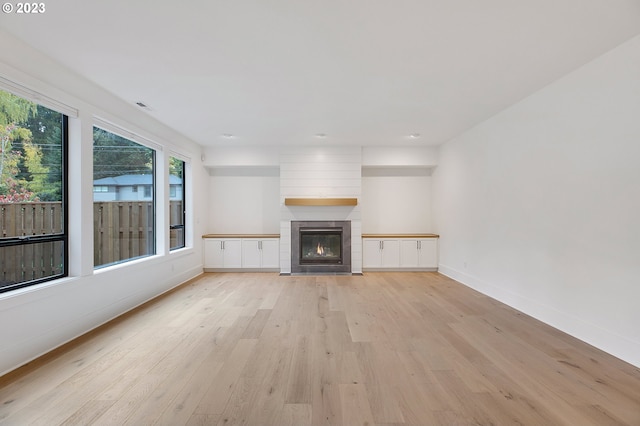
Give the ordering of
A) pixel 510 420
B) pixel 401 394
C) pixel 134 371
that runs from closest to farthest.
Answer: pixel 510 420 → pixel 401 394 → pixel 134 371

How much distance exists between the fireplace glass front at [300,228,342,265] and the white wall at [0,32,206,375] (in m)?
2.76

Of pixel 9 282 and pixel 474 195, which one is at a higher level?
pixel 474 195

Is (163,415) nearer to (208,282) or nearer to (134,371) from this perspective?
(134,371)

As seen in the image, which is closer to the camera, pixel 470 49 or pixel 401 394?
pixel 401 394

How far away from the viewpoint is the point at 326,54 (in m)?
2.62

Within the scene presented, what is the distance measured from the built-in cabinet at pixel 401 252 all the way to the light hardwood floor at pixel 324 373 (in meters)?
2.44

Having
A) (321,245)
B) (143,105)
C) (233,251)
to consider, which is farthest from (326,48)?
(233,251)

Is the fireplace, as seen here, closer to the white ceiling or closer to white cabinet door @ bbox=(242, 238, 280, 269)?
white cabinet door @ bbox=(242, 238, 280, 269)

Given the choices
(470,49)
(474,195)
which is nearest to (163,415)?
(470,49)

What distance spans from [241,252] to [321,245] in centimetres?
Result: 170

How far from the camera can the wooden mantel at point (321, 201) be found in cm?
595

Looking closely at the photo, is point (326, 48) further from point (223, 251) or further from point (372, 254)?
point (223, 251)

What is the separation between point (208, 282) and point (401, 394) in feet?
14.0

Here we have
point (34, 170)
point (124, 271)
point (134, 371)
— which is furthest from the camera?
point (124, 271)
